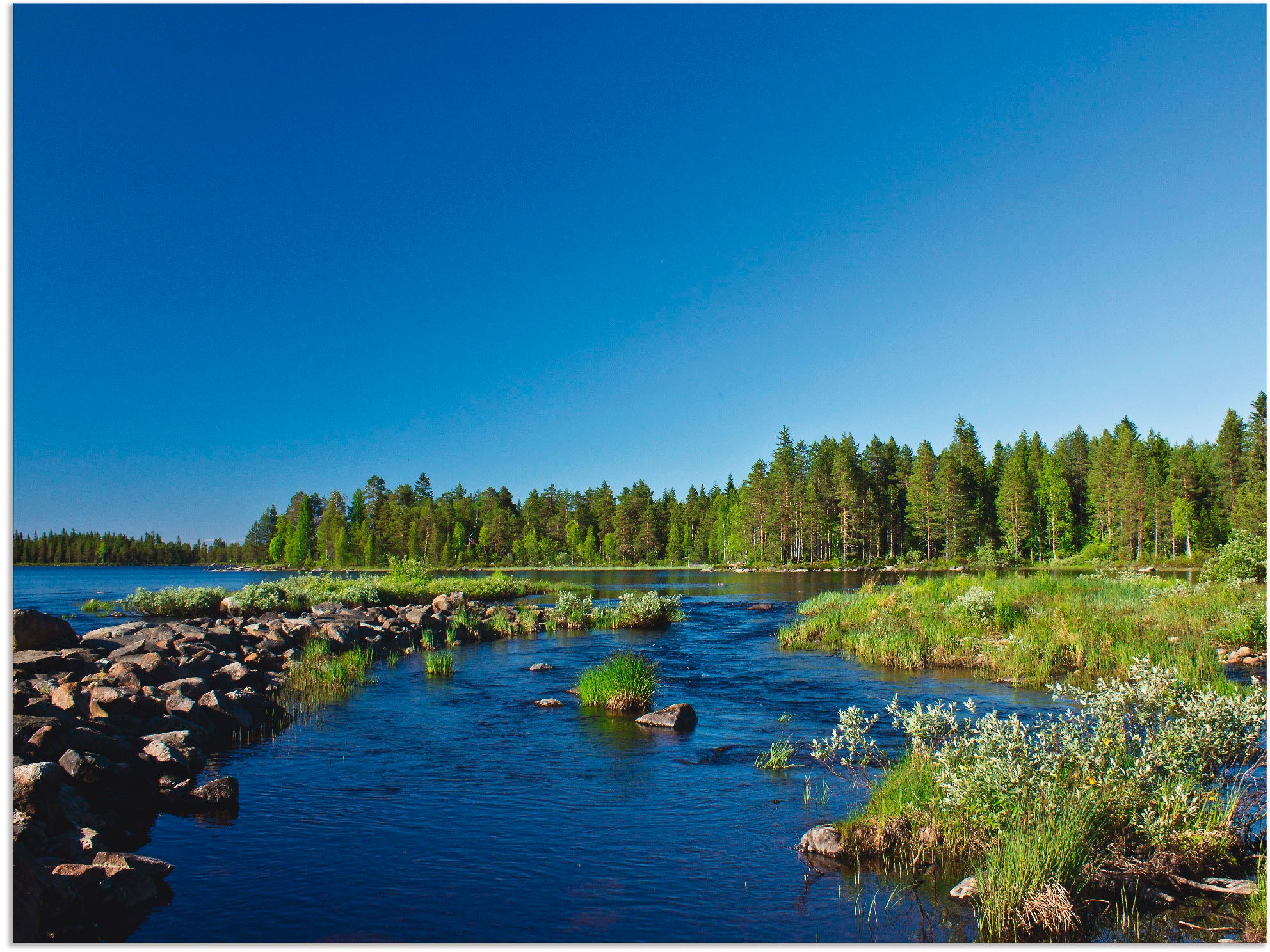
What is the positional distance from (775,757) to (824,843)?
351cm

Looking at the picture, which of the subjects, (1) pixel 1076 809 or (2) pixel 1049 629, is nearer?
(1) pixel 1076 809

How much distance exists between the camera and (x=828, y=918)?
23.2 ft

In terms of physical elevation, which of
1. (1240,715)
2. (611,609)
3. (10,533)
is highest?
(10,533)

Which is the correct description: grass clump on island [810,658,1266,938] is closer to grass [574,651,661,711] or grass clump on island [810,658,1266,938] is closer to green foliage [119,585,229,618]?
grass [574,651,661,711]

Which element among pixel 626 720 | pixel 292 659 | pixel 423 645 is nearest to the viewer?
pixel 626 720

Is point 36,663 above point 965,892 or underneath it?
above

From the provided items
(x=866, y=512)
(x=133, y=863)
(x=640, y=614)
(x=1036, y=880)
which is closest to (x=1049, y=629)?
(x=1036, y=880)

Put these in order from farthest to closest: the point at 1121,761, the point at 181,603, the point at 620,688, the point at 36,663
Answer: the point at 181,603, the point at 620,688, the point at 36,663, the point at 1121,761

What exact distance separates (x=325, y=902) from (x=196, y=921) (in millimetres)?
1144

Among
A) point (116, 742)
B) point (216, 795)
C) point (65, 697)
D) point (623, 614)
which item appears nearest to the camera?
point (216, 795)

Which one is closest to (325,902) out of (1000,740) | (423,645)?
(1000,740)

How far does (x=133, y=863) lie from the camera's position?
297 inches

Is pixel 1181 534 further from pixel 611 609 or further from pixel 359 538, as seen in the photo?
pixel 359 538

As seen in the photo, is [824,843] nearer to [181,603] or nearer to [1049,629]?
[1049,629]
